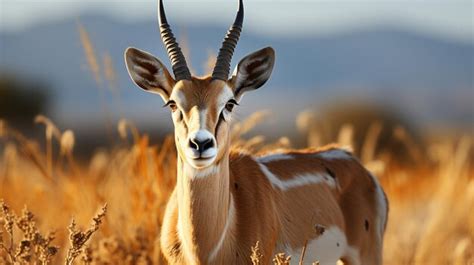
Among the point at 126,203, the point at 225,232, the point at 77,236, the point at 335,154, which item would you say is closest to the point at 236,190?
the point at 225,232

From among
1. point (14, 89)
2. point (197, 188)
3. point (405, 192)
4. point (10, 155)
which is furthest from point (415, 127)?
point (197, 188)

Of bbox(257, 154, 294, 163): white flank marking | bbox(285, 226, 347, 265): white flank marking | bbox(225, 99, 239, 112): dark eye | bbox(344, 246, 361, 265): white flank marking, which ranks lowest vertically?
bbox(344, 246, 361, 265): white flank marking

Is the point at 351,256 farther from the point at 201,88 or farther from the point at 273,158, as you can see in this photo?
the point at 201,88

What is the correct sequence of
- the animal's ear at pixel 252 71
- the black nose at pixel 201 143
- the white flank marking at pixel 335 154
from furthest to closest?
the white flank marking at pixel 335 154
the animal's ear at pixel 252 71
the black nose at pixel 201 143

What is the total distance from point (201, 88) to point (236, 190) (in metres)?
1.11

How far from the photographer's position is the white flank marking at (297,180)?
27.8ft

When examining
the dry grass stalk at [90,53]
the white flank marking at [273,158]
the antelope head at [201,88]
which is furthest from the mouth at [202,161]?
the dry grass stalk at [90,53]

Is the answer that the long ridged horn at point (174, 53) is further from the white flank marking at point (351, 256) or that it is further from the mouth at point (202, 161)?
the white flank marking at point (351, 256)

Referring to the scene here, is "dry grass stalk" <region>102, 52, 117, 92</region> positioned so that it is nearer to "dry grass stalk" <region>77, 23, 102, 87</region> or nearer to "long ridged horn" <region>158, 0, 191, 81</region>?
"dry grass stalk" <region>77, 23, 102, 87</region>

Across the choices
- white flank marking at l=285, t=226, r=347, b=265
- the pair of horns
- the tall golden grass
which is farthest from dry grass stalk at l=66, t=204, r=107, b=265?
white flank marking at l=285, t=226, r=347, b=265

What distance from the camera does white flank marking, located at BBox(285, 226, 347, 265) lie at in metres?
8.30

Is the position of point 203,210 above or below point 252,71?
below

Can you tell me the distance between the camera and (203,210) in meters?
7.52

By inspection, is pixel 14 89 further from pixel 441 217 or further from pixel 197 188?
pixel 197 188
